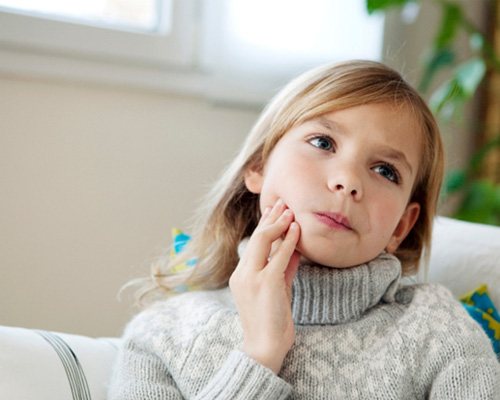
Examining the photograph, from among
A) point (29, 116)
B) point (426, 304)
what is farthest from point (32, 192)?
point (426, 304)

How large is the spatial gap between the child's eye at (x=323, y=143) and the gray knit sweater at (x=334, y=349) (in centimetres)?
18

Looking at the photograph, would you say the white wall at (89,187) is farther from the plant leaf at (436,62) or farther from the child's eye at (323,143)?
the child's eye at (323,143)

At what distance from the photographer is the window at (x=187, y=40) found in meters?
1.67

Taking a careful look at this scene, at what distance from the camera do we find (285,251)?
3.30 feet

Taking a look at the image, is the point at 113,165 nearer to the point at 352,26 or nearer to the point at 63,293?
the point at 63,293

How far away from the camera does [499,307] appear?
3.98ft

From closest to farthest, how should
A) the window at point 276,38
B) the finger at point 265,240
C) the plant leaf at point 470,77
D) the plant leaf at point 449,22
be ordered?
1. the finger at point 265,240
2. the window at point 276,38
3. the plant leaf at point 470,77
4. the plant leaf at point 449,22

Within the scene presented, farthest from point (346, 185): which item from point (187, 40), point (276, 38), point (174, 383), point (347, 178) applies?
point (276, 38)

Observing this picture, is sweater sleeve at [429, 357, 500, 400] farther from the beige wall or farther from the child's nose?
the beige wall

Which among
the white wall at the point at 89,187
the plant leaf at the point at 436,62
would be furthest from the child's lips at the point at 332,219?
the plant leaf at the point at 436,62

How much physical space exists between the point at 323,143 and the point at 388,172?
0.11m

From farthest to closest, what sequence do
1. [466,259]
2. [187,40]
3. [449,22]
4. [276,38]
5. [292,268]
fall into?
[449,22], [276,38], [187,40], [466,259], [292,268]

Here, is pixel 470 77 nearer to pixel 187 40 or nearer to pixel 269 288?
pixel 187 40

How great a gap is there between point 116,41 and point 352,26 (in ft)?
2.51
